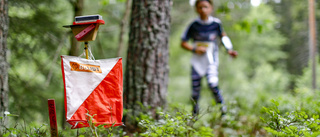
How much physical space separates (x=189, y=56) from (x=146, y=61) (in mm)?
9476

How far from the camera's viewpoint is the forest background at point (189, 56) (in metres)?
3.28

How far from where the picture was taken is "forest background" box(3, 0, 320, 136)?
328 centimetres

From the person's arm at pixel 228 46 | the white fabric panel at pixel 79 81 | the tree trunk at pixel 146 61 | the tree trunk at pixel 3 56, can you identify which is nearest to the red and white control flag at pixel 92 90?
the white fabric panel at pixel 79 81

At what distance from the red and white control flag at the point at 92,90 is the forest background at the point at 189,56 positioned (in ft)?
1.40

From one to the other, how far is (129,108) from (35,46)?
202cm

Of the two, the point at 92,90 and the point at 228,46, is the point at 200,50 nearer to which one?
the point at 228,46

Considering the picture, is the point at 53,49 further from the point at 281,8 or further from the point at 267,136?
the point at 281,8

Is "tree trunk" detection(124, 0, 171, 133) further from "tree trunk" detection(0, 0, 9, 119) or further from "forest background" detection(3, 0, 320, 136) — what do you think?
"tree trunk" detection(0, 0, 9, 119)

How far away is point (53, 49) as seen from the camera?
425 cm

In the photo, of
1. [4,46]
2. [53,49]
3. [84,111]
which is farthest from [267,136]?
[53,49]

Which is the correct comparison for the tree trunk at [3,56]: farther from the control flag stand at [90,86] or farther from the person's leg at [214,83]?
the person's leg at [214,83]

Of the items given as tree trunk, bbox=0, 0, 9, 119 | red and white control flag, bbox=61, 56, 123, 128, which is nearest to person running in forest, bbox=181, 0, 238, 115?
red and white control flag, bbox=61, 56, 123, 128

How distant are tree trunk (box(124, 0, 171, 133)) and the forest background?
1.07 feet

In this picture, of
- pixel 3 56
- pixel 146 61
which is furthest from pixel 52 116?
pixel 146 61
